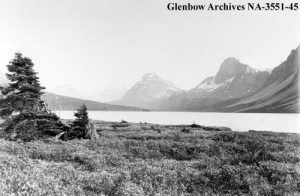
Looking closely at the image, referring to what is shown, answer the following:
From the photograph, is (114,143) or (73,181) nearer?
(73,181)

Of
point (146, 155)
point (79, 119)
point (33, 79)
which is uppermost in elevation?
point (33, 79)

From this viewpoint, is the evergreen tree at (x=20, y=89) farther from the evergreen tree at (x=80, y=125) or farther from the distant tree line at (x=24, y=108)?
the evergreen tree at (x=80, y=125)

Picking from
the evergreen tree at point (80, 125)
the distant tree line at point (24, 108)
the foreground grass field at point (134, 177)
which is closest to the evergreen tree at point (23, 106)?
the distant tree line at point (24, 108)

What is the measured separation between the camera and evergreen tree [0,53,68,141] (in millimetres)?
28891

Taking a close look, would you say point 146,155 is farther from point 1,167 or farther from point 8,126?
point 8,126

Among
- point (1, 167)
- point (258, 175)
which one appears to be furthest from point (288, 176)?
point (1, 167)

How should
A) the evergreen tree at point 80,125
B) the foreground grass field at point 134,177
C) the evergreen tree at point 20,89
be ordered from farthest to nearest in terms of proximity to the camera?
the evergreen tree at point 80,125
the evergreen tree at point 20,89
the foreground grass field at point 134,177

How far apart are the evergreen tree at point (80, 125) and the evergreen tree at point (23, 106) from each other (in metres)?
1.80

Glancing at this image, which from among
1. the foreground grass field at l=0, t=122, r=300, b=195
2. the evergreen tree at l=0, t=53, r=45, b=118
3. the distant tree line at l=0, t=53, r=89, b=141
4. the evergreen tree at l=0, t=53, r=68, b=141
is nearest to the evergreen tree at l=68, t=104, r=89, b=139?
the distant tree line at l=0, t=53, r=89, b=141

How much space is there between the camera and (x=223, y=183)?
494 inches

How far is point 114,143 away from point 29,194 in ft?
59.2

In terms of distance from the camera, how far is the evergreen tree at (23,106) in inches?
1137

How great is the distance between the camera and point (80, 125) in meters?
31.8

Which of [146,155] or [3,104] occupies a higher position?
[3,104]
